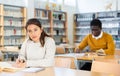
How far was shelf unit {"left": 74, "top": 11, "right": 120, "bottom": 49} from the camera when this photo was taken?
9.80 metres

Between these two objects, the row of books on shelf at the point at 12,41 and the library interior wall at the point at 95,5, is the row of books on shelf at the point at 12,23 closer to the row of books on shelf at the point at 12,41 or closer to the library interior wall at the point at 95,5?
the row of books on shelf at the point at 12,41

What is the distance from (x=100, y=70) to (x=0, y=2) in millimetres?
5925

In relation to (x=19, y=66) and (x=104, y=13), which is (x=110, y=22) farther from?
(x=19, y=66)

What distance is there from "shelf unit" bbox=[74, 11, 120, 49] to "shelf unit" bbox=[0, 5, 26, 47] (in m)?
3.28

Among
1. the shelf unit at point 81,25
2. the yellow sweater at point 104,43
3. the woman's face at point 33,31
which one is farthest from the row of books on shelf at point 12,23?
the woman's face at point 33,31

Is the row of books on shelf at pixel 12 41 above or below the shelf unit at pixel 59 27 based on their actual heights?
below

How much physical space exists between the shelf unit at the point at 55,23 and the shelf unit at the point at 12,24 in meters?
0.82

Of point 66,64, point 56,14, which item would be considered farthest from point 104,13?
point 66,64

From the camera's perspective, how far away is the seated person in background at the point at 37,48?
277 cm

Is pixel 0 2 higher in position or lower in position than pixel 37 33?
higher

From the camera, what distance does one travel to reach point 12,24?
8234 mm

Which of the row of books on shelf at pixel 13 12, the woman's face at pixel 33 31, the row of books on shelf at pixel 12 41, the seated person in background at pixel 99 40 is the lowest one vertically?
the row of books on shelf at pixel 12 41

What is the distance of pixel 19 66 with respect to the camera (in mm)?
2533

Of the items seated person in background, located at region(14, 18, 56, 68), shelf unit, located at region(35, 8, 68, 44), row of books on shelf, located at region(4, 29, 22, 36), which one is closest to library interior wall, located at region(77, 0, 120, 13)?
shelf unit, located at region(35, 8, 68, 44)
